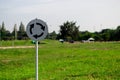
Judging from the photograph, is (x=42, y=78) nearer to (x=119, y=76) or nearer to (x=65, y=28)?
(x=119, y=76)

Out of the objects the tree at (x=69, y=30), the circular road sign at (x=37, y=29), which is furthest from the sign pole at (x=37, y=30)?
the tree at (x=69, y=30)

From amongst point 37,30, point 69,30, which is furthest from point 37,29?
point 69,30

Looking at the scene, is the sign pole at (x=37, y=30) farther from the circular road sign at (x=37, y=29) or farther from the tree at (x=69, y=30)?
the tree at (x=69, y=30)

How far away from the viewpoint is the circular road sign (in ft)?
32.0

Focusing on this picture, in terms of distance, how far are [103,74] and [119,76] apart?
3.38 feet

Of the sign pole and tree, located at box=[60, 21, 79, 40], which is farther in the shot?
tree, located at box=[60, 21, 79, 40]

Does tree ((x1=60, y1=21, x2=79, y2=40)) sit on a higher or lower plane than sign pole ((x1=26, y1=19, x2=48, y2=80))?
higher

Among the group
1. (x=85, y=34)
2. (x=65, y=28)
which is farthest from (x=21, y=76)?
(x=85, y=34)

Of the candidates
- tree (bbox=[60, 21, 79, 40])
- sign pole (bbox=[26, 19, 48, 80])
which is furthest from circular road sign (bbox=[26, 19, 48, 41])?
tree (bbox=[60, 21, 79, 40])

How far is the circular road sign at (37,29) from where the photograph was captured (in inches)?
384

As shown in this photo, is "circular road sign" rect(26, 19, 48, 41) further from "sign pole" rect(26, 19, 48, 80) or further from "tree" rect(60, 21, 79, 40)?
"tree" rect(60, 21, 79, 40)

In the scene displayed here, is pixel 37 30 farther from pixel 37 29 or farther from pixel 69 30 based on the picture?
pixel 69 30

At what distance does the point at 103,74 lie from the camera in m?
16.0

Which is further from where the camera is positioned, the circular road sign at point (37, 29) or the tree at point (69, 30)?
the tree at point (69, 30)
